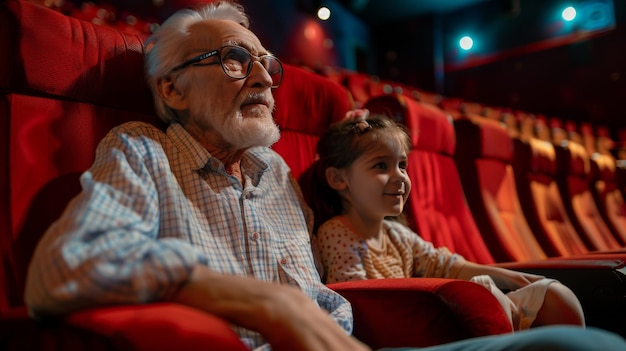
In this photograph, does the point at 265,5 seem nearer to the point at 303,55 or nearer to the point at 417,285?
the point at 303,55

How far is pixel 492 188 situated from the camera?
104 centimetres

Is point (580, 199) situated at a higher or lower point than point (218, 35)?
lower

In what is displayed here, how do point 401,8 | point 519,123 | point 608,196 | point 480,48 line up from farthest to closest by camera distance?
1. point 401,8
2. point 480,48
3. point 519,123
4. point 608,196

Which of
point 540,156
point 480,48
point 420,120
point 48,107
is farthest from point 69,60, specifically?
point 480,48

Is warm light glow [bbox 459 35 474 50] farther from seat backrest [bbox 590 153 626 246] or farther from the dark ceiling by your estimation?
seat backrest [bbox 590 153 626 246]

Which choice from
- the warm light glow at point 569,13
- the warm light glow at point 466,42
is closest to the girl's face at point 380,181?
the warm light glow at point 569,13

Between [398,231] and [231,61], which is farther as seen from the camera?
[398,231]

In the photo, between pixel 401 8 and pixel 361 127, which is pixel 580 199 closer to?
pixel 361 127

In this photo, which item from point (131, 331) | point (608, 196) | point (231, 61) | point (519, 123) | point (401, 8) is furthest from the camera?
point (401, 8)

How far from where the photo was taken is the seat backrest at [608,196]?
1.55 meters

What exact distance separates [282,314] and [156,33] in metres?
0.35

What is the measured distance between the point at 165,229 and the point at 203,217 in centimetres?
4

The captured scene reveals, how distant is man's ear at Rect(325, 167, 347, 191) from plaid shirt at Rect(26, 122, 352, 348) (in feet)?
0.22

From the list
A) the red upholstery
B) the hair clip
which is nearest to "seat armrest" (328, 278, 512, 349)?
the red upholstery
